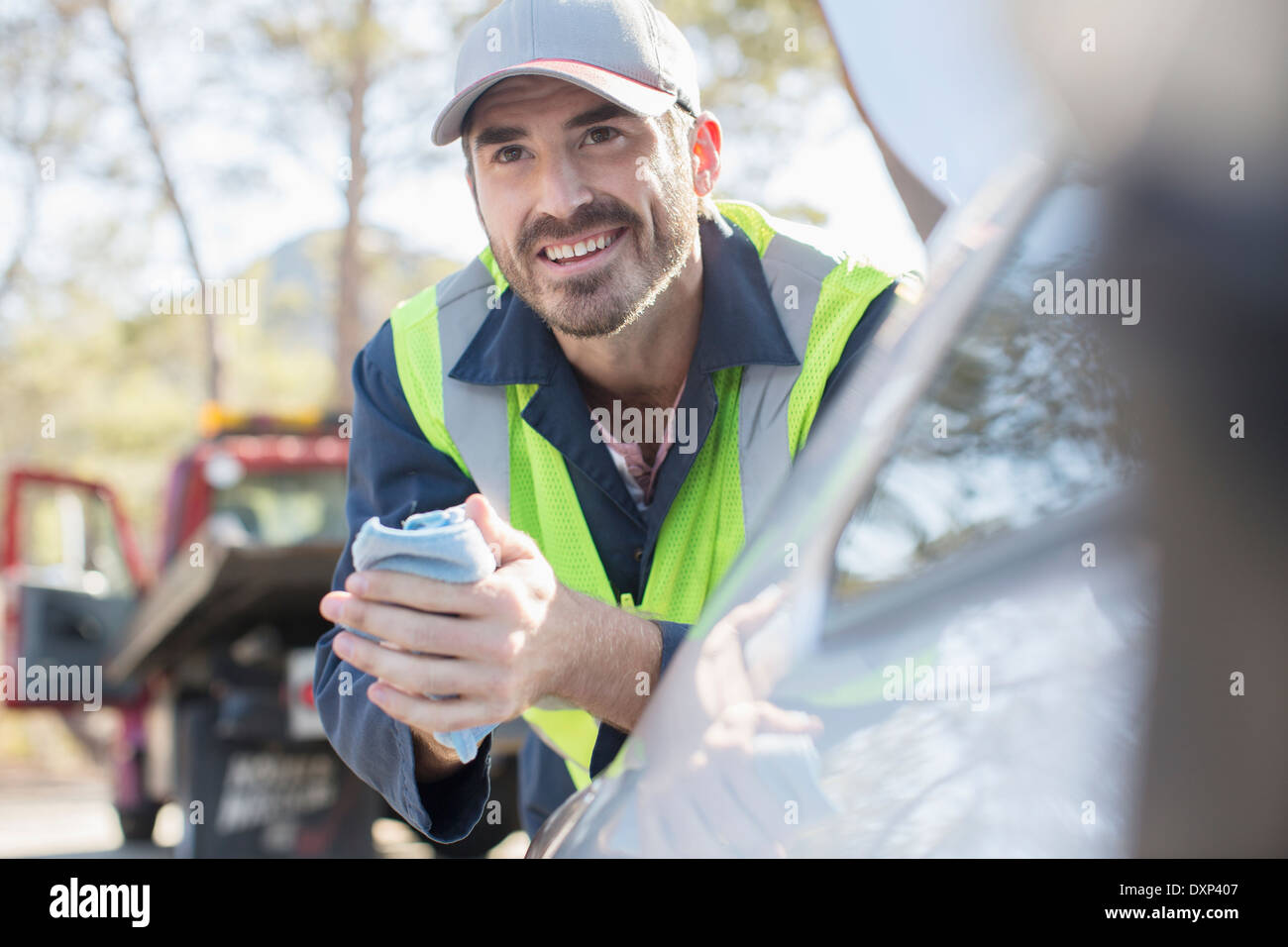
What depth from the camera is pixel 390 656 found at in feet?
Result: 4.27

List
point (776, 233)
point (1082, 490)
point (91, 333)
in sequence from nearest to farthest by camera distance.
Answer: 1. point (1082, 490)
2. point (776, 233)
3. point (91, 333)

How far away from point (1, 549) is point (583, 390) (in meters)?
5.96

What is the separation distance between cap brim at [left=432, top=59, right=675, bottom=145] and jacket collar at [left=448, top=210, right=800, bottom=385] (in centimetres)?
31

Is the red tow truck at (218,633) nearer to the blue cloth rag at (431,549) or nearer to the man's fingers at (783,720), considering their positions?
the blue cloth rag at (431,549)

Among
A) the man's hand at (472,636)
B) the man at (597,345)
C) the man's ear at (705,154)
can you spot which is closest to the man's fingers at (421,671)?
the man's hand at (472,636)

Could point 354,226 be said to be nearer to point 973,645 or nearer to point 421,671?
point 421,671

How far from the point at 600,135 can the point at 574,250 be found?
7.6 inches

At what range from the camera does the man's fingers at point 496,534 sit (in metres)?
1.30

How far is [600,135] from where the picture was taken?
7.20ft

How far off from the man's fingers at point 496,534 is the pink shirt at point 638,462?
0.83 meters

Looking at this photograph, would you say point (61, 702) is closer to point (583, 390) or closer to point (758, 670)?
point (583, 390)

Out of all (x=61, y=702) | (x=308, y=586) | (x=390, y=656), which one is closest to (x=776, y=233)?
(x=390, y=656)

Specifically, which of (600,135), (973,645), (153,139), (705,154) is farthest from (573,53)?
(153,139)

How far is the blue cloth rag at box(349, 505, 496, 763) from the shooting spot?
1.20 m
